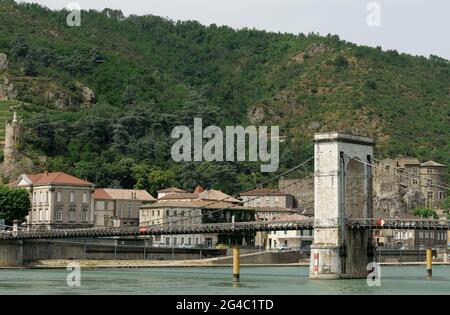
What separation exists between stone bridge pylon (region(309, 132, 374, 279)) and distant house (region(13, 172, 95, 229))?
1983 inches

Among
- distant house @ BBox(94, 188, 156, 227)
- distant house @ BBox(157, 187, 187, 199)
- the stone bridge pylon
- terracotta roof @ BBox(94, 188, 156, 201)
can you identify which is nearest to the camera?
the stone bridge pylon

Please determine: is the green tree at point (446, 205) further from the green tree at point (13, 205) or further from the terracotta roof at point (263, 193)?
the green tree at point (13, 205)

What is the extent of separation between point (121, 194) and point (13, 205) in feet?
67.6

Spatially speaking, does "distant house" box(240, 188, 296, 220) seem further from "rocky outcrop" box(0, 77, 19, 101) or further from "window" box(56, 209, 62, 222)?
"rocky outcrop" box(0, 77, 19, 101)

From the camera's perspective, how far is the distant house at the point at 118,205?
122000mm

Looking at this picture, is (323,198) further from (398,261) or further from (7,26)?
(7,26)

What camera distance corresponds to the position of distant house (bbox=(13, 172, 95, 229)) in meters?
112

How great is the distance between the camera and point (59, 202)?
112 metres

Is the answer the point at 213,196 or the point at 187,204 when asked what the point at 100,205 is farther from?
the point at 213,196

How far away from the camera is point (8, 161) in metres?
132

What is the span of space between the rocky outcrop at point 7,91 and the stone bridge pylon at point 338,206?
303ft

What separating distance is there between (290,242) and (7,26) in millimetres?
91305

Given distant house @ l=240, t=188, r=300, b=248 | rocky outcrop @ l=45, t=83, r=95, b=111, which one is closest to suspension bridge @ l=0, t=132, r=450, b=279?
distant house @ l=240, t=188, r=300, b=248
